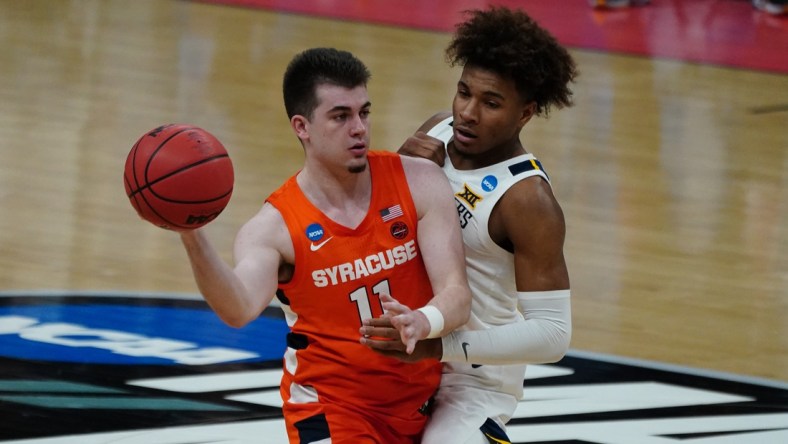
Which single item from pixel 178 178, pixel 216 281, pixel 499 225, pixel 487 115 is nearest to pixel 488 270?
pixel 499 225

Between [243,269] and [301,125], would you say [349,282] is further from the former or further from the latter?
[301,125]

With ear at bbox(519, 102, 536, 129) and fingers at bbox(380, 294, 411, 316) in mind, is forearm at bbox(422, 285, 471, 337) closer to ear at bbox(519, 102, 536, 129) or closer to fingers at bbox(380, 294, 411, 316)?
fingers at bbox(380, 294, 411, 316)

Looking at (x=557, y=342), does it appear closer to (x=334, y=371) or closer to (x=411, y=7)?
(x=334, y=371)

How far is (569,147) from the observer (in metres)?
11.6

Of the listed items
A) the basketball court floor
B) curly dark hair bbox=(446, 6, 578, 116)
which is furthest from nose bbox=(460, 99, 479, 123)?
the basketball court floor

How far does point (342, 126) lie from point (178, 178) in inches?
26.1

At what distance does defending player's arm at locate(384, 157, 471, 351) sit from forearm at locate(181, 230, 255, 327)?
0.49m

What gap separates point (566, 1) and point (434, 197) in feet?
47.0

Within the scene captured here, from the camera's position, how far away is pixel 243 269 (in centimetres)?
419

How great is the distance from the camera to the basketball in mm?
3871

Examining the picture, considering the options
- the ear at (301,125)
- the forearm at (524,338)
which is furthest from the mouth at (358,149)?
the forearm at (524,338)

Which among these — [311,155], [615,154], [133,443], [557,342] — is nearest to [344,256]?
[311,155]

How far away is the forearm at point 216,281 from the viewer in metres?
3.90

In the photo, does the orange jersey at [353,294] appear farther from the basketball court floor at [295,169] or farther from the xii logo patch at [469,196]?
the basketball court floor at [295,169]
